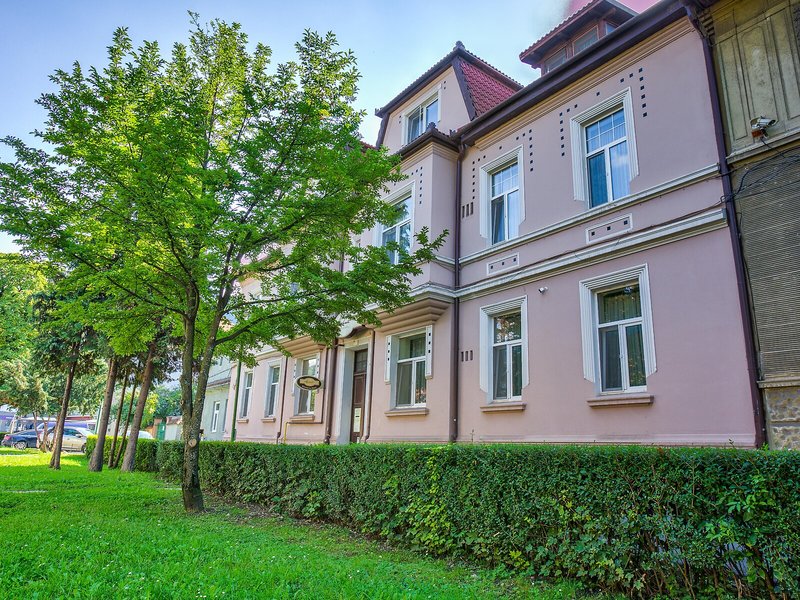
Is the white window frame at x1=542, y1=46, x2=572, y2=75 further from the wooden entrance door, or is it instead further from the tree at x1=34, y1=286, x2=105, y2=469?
the tree at x1=34, y1=286, x2=105, y2=469

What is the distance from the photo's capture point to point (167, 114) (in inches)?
388

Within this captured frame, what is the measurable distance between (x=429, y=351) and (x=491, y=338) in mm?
1678

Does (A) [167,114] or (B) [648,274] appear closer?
(B) [648,274]

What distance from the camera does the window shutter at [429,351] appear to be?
12.2m

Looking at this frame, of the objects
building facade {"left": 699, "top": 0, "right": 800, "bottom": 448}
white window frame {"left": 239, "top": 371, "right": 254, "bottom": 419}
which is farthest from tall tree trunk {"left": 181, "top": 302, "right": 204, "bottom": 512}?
white window frame {"left": 239, "top": 371, "right": 254, "bottom": 419}

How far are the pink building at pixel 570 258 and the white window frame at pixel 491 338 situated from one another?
0.04m

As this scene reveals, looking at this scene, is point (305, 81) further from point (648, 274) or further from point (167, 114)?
point (648, 274)

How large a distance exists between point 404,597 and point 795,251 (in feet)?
21.6

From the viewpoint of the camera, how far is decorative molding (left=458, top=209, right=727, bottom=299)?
7.99 meters

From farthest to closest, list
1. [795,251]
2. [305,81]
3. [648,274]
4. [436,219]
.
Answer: [436,219]
[305,81]
[648,274]
[795,251]

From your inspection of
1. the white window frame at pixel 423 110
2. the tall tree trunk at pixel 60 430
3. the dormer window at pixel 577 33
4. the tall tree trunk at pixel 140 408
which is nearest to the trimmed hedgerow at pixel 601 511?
the dormer window at pixel 577 33

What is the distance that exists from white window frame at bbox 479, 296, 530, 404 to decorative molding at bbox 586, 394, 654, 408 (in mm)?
1618

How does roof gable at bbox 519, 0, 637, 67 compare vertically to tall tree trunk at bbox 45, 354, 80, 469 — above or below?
above

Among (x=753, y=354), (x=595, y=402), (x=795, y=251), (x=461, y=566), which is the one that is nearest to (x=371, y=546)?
(x=461, y=566)
